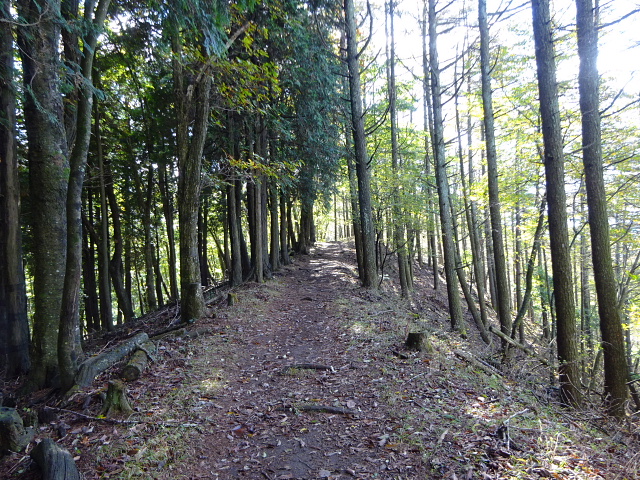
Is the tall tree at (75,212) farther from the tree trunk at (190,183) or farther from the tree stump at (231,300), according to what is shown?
the tree stump at (231,300)

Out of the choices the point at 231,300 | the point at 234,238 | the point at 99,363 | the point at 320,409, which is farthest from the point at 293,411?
the point at 234,238

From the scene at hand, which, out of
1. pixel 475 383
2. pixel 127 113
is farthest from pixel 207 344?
pixel 127 113

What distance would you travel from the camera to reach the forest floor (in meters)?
3.46

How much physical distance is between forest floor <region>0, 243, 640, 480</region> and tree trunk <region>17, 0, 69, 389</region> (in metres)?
1.15

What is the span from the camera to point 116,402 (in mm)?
4406

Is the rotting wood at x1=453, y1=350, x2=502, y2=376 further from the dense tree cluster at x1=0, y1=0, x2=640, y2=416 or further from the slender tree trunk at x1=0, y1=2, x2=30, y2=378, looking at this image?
the slender tree trunk at x1=0, y1=2, x2=30, y2=378

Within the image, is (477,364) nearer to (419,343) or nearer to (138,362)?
(419,343)

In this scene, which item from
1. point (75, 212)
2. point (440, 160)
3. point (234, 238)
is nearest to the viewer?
point (75, 212)

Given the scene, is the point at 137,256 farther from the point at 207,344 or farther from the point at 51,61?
the point at 51,61

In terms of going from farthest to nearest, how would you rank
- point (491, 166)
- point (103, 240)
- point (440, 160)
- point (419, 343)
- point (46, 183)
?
point (103, 240) < point (440, 160) < point (491, 166) < point (419, 343) < point (46, 183)

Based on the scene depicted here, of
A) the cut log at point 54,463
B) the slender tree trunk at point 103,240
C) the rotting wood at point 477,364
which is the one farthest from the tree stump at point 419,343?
the slender tree trunk at point 103,240

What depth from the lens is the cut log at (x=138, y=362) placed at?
535 cm

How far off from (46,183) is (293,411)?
503cm

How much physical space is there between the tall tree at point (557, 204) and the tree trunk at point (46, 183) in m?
7.58
